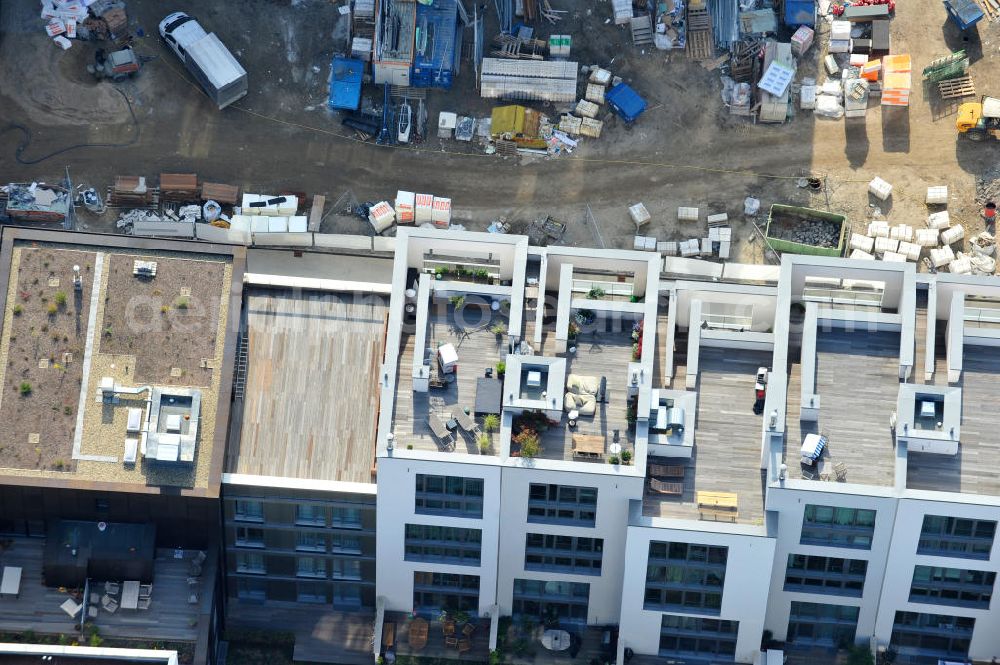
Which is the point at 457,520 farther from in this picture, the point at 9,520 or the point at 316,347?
the point at 9,520

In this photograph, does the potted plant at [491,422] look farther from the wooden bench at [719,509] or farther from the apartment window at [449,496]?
the wooden bench at [719,509]

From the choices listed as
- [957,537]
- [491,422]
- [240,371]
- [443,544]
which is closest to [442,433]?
[491,422]

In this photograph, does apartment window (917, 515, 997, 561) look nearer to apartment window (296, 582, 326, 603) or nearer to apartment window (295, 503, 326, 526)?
apartment window (295, 503, 326, 526)

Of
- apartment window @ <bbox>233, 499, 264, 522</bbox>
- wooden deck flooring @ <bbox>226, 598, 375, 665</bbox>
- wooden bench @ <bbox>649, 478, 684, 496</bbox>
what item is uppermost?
wooden bench @ <bbox>649, 478, 684, 496</bbox>

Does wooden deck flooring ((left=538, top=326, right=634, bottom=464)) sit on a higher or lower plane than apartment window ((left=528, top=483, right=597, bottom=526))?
higher

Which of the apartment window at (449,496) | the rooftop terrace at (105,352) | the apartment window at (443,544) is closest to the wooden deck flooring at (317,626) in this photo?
the apartment window at (443,544)

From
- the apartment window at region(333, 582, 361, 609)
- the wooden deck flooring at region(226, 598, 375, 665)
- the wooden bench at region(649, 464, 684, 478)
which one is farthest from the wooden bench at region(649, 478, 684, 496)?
the wooden deck flooring at region(226, 598, 375, 665)

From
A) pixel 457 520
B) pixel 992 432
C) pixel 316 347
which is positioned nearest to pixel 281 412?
pixel 316 347
